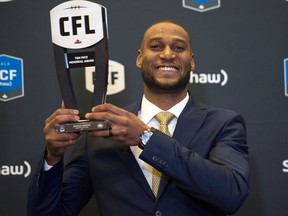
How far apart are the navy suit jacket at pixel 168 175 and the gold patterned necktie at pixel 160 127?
3cm

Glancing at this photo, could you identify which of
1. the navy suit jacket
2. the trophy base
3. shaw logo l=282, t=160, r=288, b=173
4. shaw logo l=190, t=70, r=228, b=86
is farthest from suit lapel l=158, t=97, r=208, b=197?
shaw logo l=282, t=160, r=288, b=173

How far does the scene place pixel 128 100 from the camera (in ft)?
5.22

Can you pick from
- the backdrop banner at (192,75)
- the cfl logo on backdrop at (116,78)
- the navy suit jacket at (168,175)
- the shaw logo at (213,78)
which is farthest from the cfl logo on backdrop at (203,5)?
the navy suit jacket at (168,175)

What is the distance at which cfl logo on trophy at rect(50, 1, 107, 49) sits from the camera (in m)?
1.02

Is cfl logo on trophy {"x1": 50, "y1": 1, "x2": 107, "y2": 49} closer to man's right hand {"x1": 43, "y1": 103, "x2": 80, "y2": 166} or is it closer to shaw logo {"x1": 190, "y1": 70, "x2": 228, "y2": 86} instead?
man's right hand {"x1": 43, "y1": 103, "x2": 80, "y2": 166}

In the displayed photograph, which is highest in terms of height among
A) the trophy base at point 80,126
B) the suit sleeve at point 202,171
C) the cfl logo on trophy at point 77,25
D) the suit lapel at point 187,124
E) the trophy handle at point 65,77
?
the cfl logo on trophy at point 77,25

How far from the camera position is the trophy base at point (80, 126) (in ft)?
3.01

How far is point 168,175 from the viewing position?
95cm

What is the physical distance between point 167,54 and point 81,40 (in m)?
0.31

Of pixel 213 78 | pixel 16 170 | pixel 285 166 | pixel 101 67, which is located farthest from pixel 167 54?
pixel 16 170

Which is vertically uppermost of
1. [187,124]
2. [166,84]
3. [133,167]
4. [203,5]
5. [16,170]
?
[203,5]

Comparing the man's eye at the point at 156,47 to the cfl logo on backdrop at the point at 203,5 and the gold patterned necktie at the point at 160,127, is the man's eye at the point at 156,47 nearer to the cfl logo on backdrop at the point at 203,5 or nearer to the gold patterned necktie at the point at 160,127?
the gold patterned necktie at the point at 160,127

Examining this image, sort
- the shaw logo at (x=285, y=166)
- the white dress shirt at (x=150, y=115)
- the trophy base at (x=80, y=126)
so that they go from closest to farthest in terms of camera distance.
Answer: the trophy base at (x=80, y=126), the white dress shirt at (x=150, y=115), the shaw logo at (x=285, y=166)

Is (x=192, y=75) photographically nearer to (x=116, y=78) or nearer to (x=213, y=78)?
(x=213, y=78)
